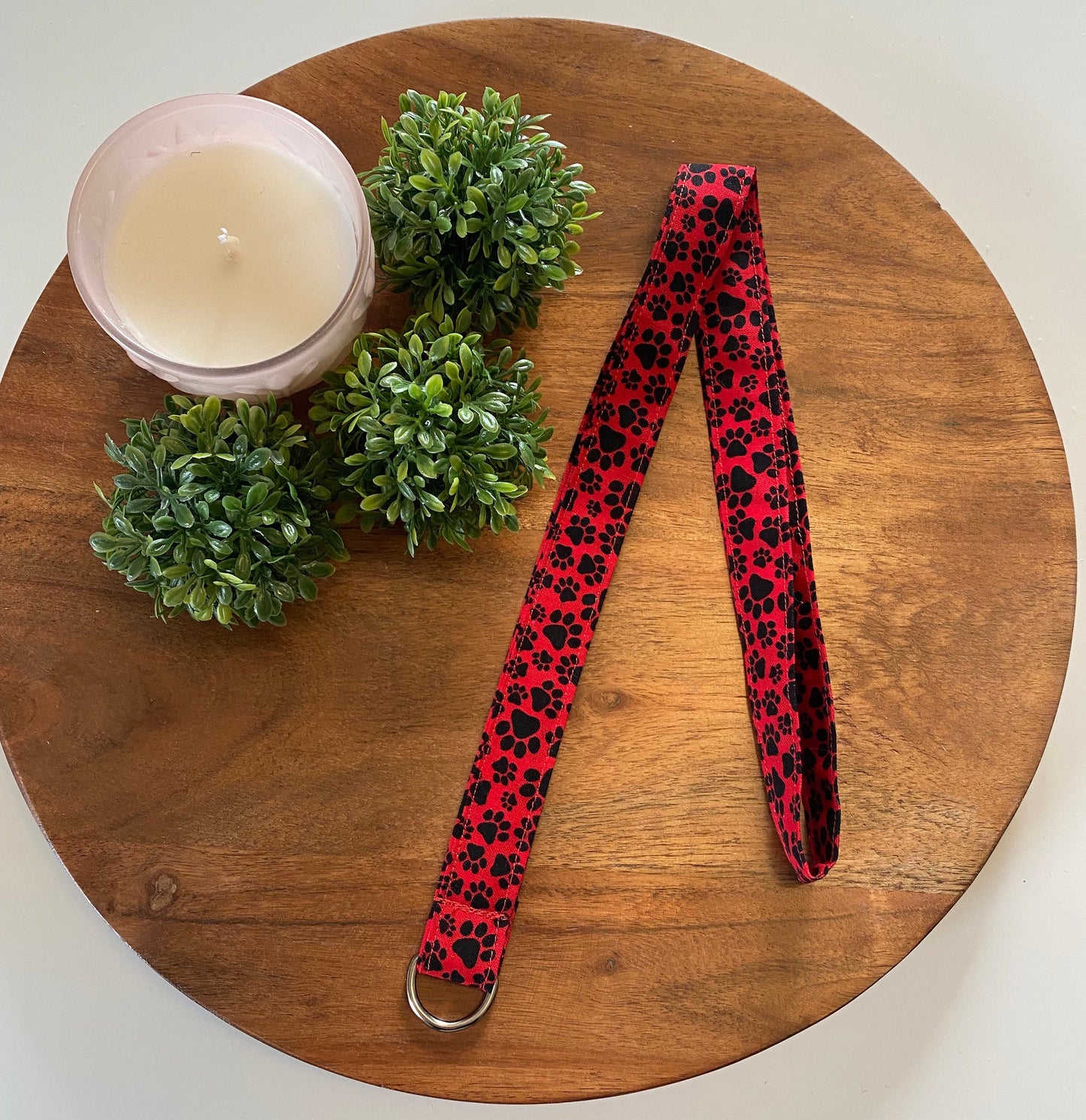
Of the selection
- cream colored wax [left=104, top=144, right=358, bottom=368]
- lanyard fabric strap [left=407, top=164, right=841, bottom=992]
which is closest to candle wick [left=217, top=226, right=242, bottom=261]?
cream colored wax [left=104, top=144, right=358, bottom=368]

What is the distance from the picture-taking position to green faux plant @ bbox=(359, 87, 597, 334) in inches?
20.7

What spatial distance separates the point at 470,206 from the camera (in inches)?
20.6

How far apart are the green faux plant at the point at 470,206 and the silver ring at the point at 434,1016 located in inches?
16.5

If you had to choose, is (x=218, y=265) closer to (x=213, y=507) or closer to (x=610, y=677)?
(x=213, y=507)

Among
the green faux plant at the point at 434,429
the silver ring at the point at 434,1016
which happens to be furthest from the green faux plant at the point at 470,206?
the silver ring at the point at 434,1016

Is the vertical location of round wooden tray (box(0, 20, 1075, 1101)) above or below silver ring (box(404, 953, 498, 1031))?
above

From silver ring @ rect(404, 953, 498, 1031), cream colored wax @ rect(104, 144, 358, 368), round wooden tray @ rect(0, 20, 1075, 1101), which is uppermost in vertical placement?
cream colored wax @ rect(104, 144, 358, 368)

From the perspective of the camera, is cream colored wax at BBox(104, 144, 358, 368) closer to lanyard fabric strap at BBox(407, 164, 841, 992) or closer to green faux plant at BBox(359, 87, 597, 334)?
green faux plant at BBox(359, 87, 597, 334)

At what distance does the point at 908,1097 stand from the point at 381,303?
0.86 metres

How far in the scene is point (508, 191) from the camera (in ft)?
1.74

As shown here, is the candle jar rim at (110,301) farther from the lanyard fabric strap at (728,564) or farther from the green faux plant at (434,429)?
the lanyard fabric strap at (728,564)

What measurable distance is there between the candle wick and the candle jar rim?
6 cm

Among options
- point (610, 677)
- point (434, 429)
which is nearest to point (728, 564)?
point (610, 677)

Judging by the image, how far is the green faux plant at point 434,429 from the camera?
0.50 meters
